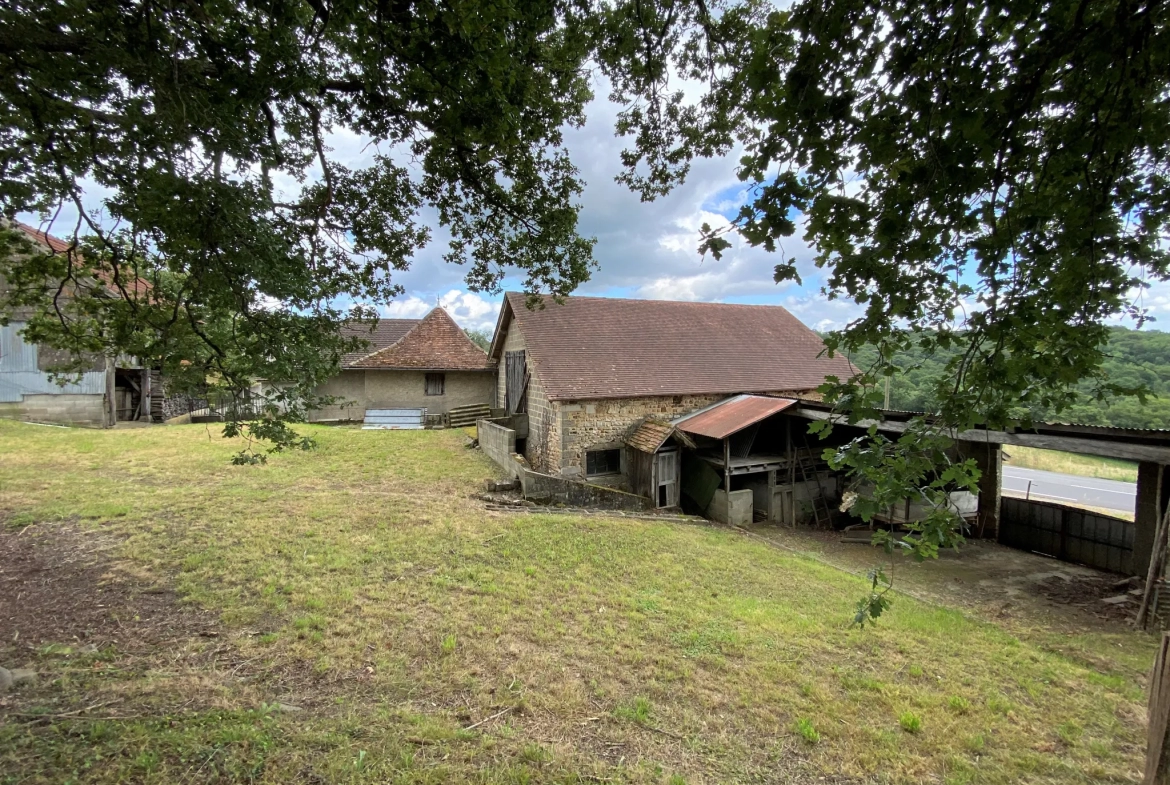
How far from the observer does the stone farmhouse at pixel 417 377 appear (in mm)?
21219

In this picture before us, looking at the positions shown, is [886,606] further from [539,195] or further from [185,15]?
[185,15]

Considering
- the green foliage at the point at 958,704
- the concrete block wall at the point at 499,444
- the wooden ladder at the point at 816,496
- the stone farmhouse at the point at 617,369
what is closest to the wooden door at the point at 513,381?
the stone farmhouse at the point at 617,369

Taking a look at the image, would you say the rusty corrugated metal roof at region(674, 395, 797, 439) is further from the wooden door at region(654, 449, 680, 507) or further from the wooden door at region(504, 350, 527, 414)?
the wooden door at region(504, 350, 527, 414)

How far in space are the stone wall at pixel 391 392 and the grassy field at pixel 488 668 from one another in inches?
489

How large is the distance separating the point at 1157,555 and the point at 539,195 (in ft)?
38.8

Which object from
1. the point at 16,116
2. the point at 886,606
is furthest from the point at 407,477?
the point at 886,606

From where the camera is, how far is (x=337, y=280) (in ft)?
20.3

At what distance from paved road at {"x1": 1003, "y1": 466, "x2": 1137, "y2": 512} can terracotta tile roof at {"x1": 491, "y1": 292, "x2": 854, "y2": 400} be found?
1725cm

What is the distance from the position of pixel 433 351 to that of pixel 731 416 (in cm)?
1373

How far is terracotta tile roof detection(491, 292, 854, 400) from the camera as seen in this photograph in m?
15.5

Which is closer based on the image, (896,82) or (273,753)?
(896,82)

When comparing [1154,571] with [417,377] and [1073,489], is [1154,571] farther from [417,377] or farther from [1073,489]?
[1073,489]

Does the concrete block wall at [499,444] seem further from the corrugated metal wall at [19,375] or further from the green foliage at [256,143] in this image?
the corrugated metal wall at [19,375]

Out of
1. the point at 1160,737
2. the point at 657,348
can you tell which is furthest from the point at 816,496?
the point at 1160,737
